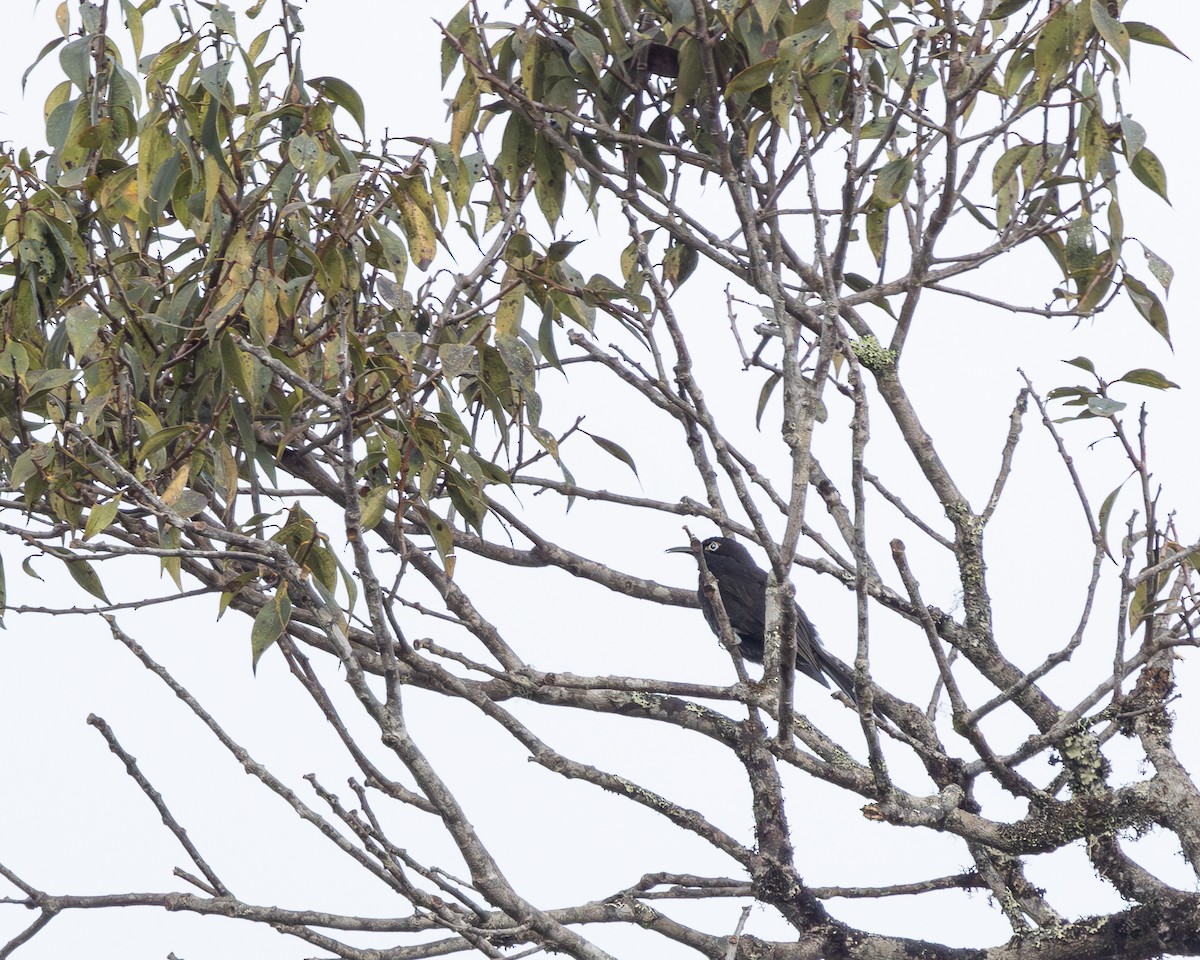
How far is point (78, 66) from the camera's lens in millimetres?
3090

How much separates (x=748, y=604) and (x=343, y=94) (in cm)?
442

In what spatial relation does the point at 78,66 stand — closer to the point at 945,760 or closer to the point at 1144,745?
the point at 945,760

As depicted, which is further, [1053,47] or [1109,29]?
[1053,47]

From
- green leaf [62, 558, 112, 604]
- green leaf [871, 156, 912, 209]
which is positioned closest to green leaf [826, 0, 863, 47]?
green leaf [871, 156, 912, 209]

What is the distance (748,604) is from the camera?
23.6 ft

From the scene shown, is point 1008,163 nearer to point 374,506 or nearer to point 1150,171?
point 1150,171

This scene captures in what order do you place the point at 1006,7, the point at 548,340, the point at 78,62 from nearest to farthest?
the point at 78,62 → the point at 1006,7 → the point at 548,340

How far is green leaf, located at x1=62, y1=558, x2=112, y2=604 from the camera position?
11.2 ft

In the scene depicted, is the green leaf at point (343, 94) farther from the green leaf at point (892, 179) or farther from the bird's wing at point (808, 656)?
the bird's wing at point (808, 656)

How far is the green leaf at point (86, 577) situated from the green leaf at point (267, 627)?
2.33 ft

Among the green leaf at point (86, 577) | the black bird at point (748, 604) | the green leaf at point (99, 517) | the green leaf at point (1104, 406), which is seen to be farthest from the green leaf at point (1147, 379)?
the black bird at point (748, 604)

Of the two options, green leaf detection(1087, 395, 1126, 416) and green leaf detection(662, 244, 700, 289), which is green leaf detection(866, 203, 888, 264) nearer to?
green leaf detection(662, 244, 700, 289)

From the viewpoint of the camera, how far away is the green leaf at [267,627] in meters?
2.95

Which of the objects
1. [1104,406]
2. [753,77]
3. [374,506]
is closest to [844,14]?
[753,77]
